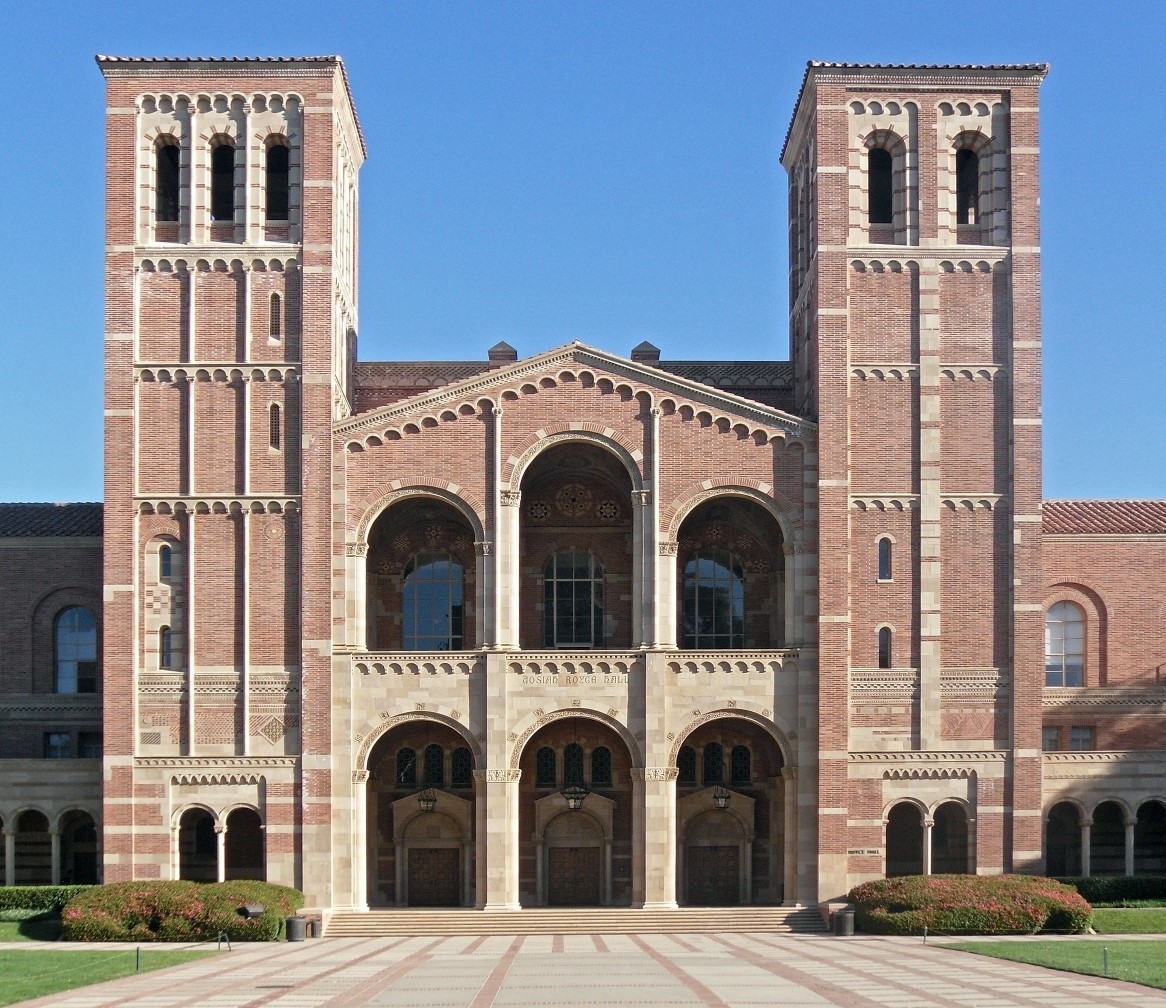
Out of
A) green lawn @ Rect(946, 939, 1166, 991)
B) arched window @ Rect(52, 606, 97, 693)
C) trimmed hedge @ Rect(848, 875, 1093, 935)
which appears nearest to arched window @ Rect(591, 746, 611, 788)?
trimmed hedge @ Rect(848, 875, 1093, 935)

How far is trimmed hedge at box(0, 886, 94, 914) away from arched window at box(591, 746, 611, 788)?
1604 centimetres

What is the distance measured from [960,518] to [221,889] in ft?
80.6

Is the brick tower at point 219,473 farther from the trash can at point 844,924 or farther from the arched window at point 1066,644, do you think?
the arched window at point 1066,644

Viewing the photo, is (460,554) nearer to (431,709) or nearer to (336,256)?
(431,709)

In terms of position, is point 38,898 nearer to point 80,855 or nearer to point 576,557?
point 80,855

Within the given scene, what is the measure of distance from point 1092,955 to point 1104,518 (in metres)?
22.2

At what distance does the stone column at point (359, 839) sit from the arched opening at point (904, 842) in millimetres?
16308

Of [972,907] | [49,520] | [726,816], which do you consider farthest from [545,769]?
[49,520]

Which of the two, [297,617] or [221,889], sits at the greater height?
[297,617]

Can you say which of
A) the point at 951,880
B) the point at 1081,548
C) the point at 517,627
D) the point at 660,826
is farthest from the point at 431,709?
the point at 1081,548

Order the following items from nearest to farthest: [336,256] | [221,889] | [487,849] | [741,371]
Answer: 1. [221,889]
2. [487,849]
3. [336,256]
4. [741,371]

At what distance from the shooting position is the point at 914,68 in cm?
5231

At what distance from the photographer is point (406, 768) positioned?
54344 millimetres

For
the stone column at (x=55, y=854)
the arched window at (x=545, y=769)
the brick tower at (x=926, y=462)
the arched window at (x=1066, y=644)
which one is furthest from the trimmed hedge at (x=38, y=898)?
the arched window at (x=1066, y=644)
